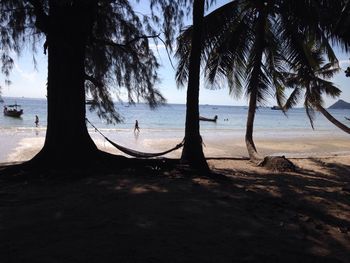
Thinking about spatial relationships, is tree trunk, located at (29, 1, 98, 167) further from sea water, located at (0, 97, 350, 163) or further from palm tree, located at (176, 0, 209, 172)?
sea water, located at (0, 97, 350, 163)

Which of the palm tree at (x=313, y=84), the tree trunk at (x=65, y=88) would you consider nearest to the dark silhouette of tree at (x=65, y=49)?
the tree trunk at (x=65, y=88)

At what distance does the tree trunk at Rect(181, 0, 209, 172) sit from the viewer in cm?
877

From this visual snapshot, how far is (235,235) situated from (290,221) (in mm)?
1077

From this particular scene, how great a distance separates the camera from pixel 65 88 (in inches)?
335

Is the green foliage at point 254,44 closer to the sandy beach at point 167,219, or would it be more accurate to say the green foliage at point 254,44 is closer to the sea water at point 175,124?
the sea water at point 175,124

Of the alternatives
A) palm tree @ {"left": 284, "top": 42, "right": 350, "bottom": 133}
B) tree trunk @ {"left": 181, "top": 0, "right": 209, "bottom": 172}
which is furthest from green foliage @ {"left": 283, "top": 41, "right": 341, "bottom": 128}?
tree trunk @ {"left": 181, "top": 0, "right": 209, "bottom": 172}

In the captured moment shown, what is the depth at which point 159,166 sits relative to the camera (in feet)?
28.9

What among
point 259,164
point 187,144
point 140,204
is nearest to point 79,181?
point 140,204

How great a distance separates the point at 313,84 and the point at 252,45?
141 inches

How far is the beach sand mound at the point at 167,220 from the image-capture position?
12.9 feet

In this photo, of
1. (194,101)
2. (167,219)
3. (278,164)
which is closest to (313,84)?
(278,164)

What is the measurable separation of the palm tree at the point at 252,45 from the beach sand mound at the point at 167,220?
5.67 meters

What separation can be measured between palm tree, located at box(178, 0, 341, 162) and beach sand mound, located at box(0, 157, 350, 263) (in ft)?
18.6

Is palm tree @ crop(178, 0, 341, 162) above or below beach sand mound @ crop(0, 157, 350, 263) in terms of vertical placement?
above
